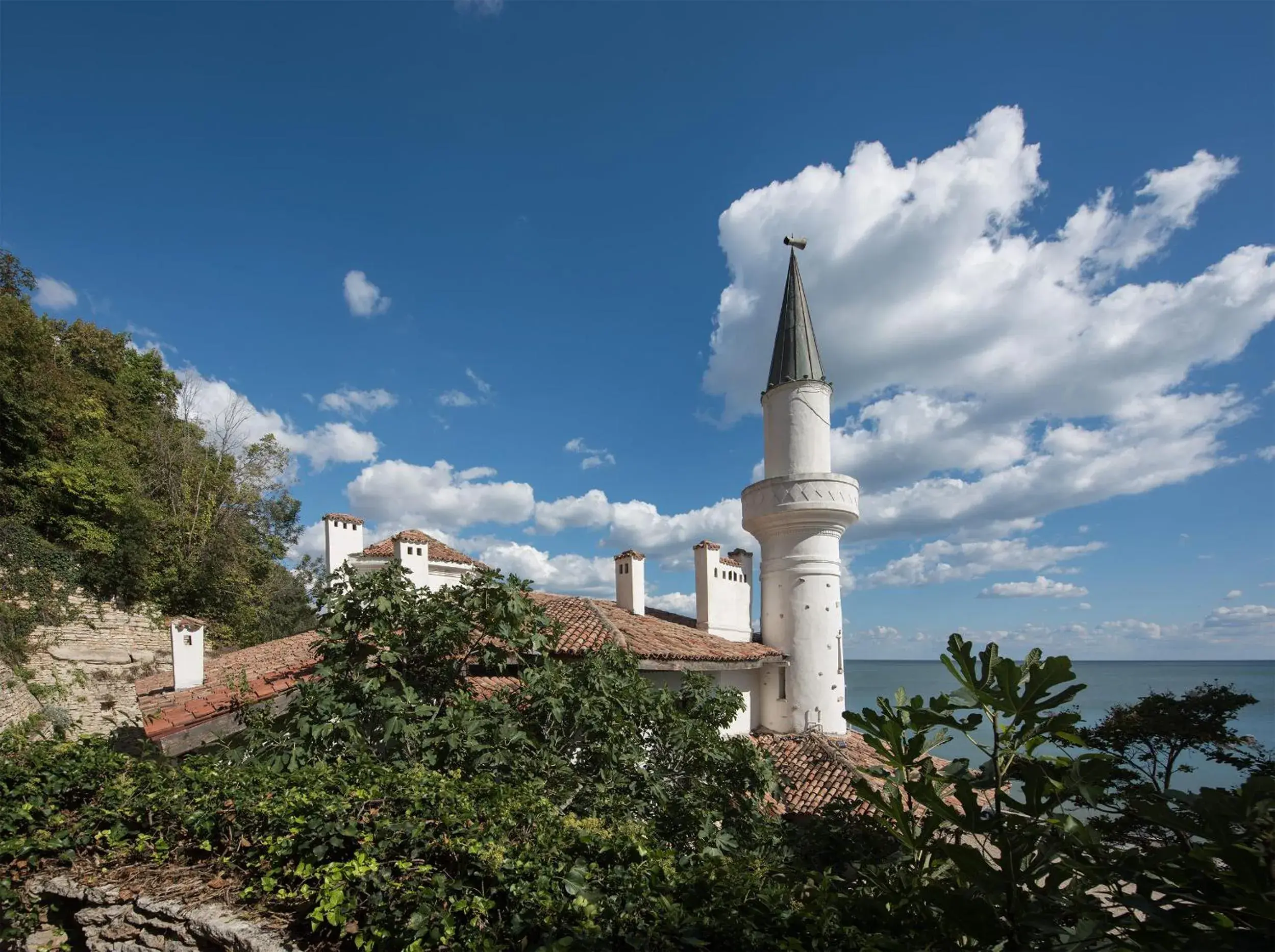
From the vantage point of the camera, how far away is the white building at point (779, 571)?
41.5 ft

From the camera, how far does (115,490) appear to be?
19469 mm

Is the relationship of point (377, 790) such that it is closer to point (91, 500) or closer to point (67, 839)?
point (67, 839)

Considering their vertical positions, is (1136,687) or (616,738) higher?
(616,738)

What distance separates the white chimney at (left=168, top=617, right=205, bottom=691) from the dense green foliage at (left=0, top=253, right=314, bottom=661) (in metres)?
7.73

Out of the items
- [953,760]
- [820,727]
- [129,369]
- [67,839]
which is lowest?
[820,727]

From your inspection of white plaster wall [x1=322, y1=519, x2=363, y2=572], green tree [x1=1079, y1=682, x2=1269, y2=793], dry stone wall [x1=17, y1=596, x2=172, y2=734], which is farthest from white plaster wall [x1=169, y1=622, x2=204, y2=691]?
green tree [x1=1079, y1=682, x2=1269, y2=793]

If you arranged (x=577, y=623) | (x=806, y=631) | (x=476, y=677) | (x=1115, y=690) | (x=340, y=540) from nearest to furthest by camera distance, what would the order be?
(x=476, y=677)
(x=577, y=623)
(x=340, y=540)
(x=806, y=631)
(x=1115, y=690)

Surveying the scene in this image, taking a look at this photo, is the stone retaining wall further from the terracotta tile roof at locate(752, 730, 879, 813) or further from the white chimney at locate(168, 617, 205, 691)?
the terracotta tile roof at locate(752, 730, 879, 813)

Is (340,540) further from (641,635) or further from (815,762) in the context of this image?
(815,762)

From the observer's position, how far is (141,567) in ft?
63.6

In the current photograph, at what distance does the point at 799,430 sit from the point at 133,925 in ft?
42.7

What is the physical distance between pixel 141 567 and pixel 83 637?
2.98m

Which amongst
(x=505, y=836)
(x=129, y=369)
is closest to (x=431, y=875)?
(x=505, y=836)

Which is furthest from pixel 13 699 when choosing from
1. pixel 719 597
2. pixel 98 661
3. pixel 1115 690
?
pixel 1115 690
